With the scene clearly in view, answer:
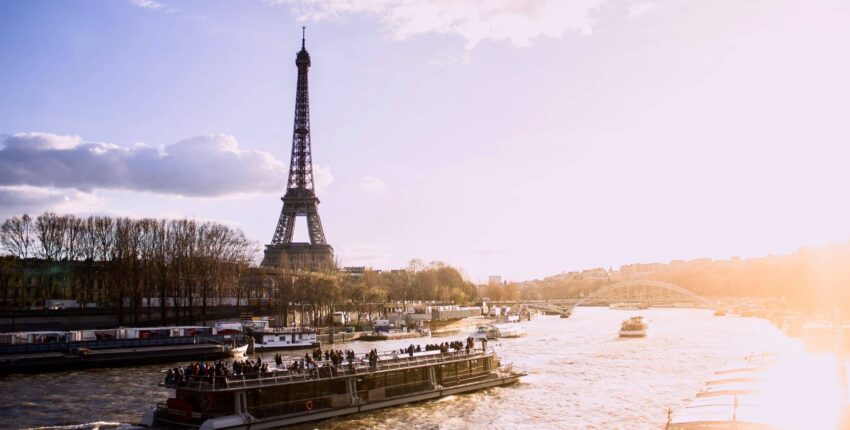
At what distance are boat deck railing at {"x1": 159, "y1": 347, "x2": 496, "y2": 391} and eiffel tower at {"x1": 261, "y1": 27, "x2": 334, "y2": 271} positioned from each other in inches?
3466

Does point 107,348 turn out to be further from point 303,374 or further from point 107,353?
point 303,374

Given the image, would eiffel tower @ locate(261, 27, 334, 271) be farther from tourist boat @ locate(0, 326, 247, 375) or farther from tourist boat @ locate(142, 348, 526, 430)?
tourist boat @ locate(142, 348, 526, 430)

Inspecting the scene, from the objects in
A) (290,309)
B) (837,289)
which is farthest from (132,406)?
(837,289)

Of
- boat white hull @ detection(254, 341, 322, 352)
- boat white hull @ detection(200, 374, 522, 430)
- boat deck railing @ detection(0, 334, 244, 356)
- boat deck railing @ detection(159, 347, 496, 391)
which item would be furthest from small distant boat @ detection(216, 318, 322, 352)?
boat deck railing @ detection(159, 347, 496, 391)

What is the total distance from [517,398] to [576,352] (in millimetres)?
28118

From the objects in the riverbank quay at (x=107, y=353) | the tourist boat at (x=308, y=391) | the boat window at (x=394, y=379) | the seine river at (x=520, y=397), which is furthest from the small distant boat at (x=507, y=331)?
the boat window at (x=394, y=379)

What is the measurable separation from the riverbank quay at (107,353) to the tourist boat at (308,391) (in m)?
23.7

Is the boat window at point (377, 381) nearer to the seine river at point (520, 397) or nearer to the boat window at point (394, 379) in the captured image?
the boat window at point (394, 379)

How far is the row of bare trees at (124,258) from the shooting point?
257 ft

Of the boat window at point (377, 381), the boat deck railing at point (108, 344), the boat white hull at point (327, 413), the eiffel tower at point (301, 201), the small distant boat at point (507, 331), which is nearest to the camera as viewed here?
the boat white hull at point (327, 413)

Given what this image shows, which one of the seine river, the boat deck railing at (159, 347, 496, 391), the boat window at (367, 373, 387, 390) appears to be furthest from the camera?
the boat window at (367, 373, 387, 390)

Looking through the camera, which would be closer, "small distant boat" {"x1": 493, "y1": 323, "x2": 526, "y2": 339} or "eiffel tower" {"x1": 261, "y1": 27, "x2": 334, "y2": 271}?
"small distant boat" {"x1": 493, "y1": 323, "x2": 526, "y2": 339}

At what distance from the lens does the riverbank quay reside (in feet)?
166

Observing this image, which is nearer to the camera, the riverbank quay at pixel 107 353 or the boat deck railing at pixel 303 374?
the boat deck railing at pixel 303 374
